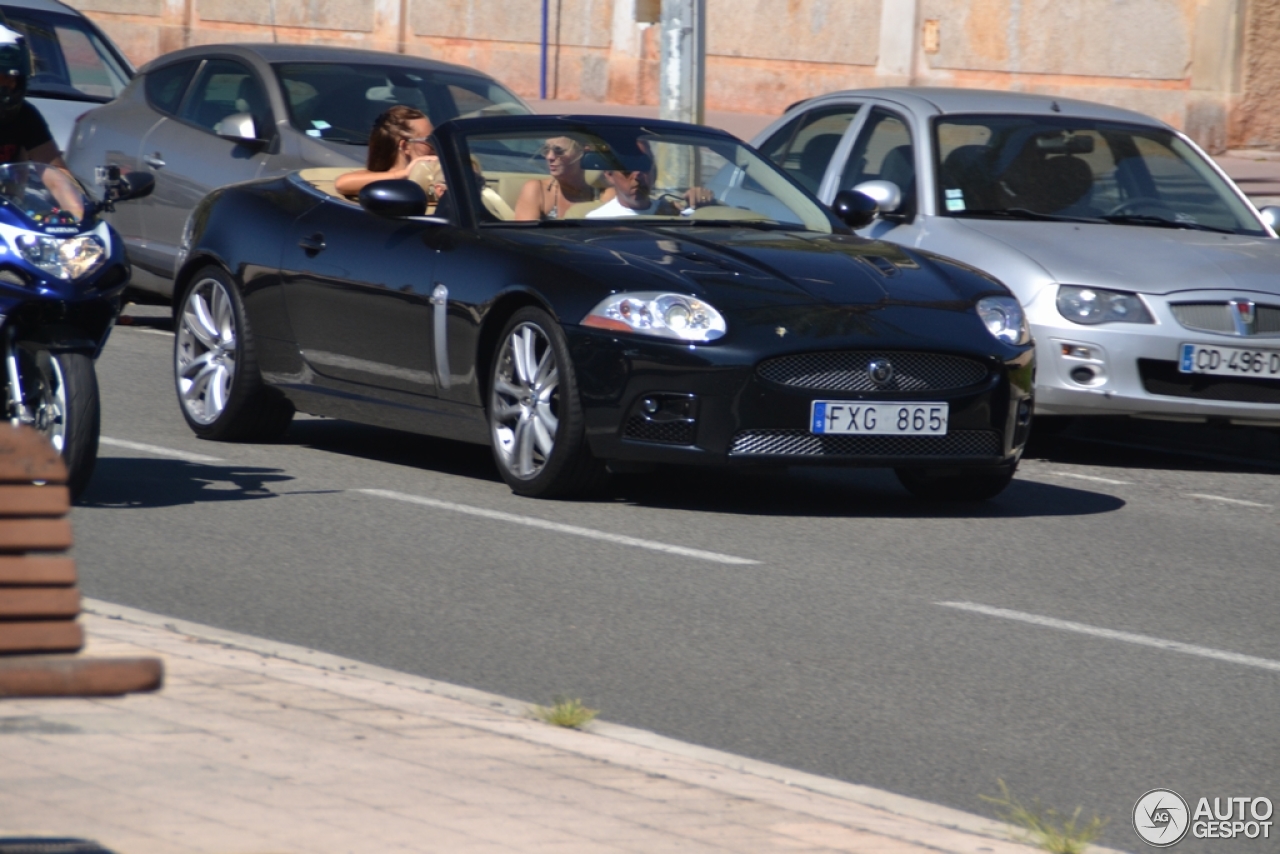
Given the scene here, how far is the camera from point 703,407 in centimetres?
808

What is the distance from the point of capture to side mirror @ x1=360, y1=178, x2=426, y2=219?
8953 millimetres

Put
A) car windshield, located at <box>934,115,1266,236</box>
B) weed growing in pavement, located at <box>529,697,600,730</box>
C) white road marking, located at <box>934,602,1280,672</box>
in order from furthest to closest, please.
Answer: car windshield, located at <box>934,115,1266,236</box>, white road marking, located at <box>934,602,1280,672</box>, weed growing in pavement, located at <box>529,697,600,730</box>

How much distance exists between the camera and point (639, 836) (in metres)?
4.18

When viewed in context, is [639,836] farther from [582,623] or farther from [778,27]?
[778,27]

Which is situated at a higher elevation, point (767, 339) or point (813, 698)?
point (767, 339)

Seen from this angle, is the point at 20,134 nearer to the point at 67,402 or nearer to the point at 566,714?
the point at 67,402

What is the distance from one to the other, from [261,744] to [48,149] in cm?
450

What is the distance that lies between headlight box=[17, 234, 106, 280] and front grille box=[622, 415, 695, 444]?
1.97 m

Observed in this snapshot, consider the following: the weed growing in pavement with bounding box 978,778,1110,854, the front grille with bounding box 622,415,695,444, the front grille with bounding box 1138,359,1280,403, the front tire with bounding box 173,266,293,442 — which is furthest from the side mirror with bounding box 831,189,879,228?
the weed growing in pavement with bounding box 978,778,1110,854

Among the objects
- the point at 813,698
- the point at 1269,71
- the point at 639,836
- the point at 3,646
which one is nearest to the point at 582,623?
the point at 813,698

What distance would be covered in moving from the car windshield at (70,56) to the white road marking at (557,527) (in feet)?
30.6

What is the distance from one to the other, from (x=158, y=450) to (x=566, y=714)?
15.9ft

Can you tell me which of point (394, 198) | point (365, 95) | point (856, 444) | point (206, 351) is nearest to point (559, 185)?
point (394, 198)

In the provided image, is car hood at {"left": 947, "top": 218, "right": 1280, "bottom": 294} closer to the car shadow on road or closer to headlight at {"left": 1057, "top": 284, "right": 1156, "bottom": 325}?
headlight at {"left": 1057, "top": 284, "right": 1156, "bottom": 325}
